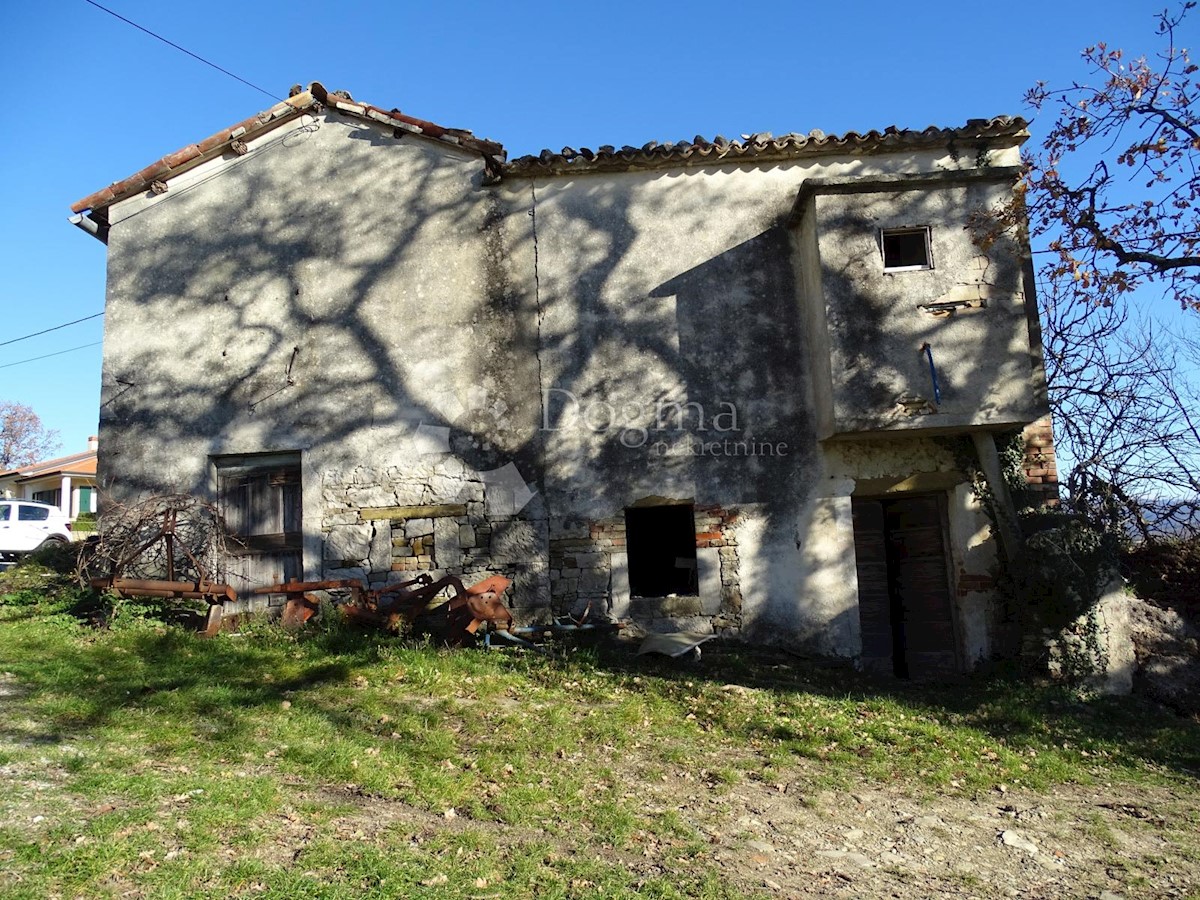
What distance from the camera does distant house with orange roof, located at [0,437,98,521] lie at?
29312 mm

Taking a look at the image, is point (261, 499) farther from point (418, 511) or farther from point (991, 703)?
point (991, 703)

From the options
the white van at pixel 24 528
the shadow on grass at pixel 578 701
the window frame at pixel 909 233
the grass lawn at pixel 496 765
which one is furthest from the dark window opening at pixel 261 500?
the white van at pixel 24 528

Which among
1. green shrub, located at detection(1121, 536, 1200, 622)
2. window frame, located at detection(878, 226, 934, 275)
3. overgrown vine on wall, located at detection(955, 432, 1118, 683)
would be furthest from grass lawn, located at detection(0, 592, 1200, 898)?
window frame, located at detection(878, 226, 934, 275)

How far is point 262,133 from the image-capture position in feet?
33.6

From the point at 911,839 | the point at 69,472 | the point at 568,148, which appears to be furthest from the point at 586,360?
the point at 69,472

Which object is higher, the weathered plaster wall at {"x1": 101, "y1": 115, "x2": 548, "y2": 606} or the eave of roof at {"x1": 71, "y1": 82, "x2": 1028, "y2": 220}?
the eave of roof at {"x1": 71, "y1": 82, "x2": 1028, "y2": 220}

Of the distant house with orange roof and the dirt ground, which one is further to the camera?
the distant house with orange roof

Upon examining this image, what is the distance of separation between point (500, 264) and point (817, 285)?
11.7 ft

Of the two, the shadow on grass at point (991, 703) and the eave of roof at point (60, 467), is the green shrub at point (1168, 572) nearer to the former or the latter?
the shadow on grass at point (991, 703)

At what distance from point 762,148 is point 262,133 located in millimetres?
5904

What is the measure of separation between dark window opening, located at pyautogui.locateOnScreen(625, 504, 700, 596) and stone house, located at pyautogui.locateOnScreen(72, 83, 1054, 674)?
113 mm

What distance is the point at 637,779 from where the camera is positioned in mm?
5691

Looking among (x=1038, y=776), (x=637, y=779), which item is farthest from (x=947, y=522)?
(x=637, y=779)

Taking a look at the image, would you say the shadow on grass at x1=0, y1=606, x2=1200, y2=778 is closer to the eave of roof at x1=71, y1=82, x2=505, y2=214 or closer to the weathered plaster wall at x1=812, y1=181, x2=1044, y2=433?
the weathered plaster wall at x1=812, y1=181, x2=1044, y2=433
